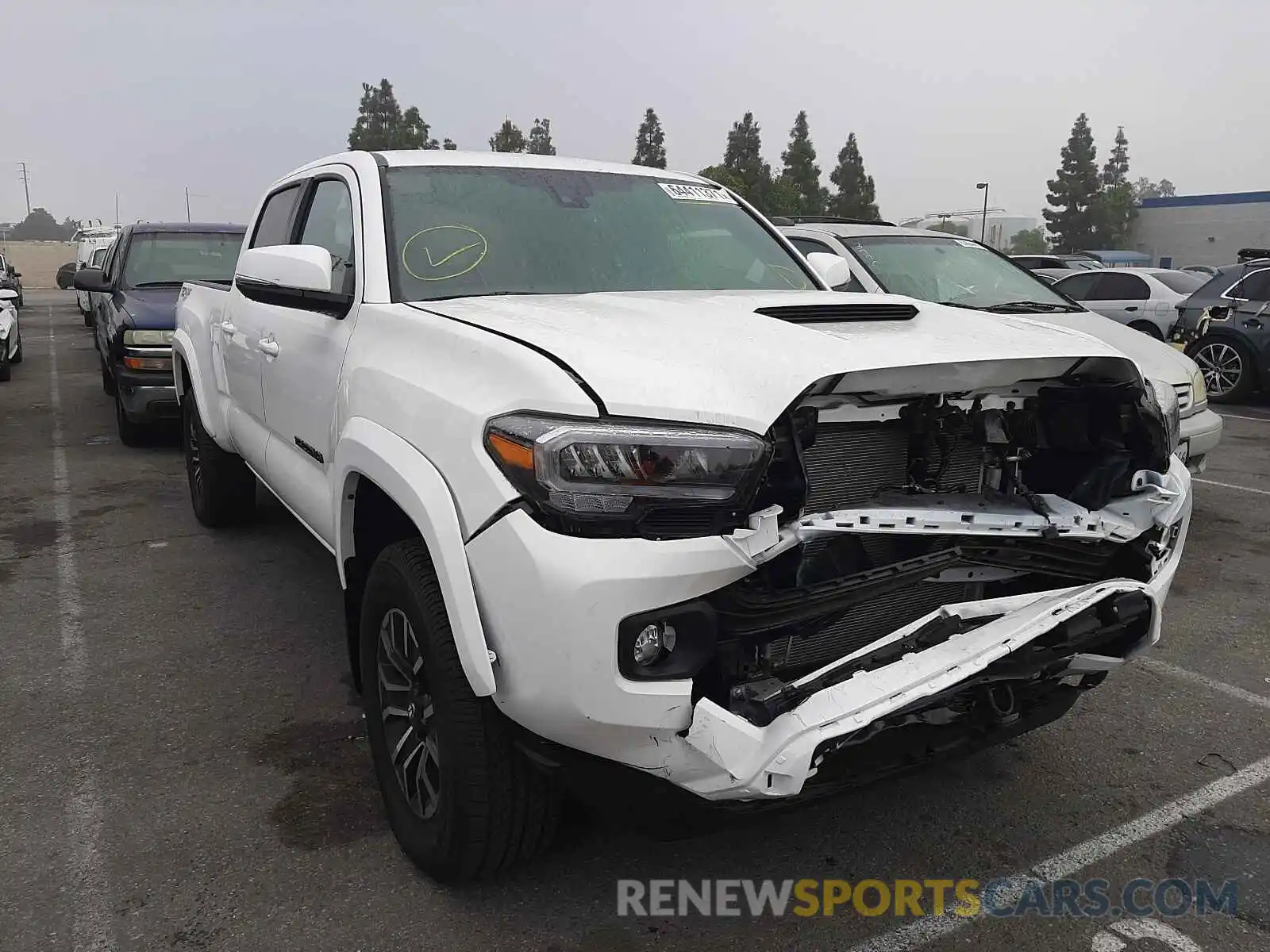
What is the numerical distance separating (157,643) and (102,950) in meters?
2.02

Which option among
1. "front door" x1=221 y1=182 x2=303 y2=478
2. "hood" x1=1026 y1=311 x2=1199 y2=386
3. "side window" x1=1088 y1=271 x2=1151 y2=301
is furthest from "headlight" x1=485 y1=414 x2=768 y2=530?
"side window" x1=1088 y1=271 x2=1151 y2=301

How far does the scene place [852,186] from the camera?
72.9 metres

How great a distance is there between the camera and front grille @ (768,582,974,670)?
2.27m

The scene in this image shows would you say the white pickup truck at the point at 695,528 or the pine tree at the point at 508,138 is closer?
the white pickup truck at the point at 695,528

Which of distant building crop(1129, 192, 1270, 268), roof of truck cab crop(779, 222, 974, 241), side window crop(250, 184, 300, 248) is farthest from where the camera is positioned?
distant building crop(1129, 192, 1270, 268)

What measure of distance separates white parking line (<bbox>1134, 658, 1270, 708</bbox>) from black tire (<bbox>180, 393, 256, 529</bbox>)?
4477mm

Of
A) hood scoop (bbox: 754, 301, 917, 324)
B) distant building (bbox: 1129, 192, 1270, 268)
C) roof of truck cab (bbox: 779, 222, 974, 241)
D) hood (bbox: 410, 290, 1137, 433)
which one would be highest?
distant building (bbox: 1129, 192, 1270, 268)

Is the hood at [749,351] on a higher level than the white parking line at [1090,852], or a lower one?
higher

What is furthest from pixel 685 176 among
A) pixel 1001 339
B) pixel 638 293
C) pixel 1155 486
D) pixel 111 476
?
pixel 111 476

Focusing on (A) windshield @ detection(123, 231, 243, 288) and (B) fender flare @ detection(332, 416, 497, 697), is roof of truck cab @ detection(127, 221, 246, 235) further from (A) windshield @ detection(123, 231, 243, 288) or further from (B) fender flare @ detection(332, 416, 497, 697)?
(B) fender flare @ detection(332, 416, 497, 697)

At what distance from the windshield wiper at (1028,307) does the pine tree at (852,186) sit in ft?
218

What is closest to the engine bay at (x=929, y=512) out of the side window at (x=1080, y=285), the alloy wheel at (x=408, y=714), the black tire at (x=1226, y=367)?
the alloy wheel at (x=408, y=714)

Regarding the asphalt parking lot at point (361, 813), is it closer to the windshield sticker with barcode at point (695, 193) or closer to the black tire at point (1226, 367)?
the windshield sticker with barcode at point (695, 193)

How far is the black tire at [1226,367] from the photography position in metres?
11.3
